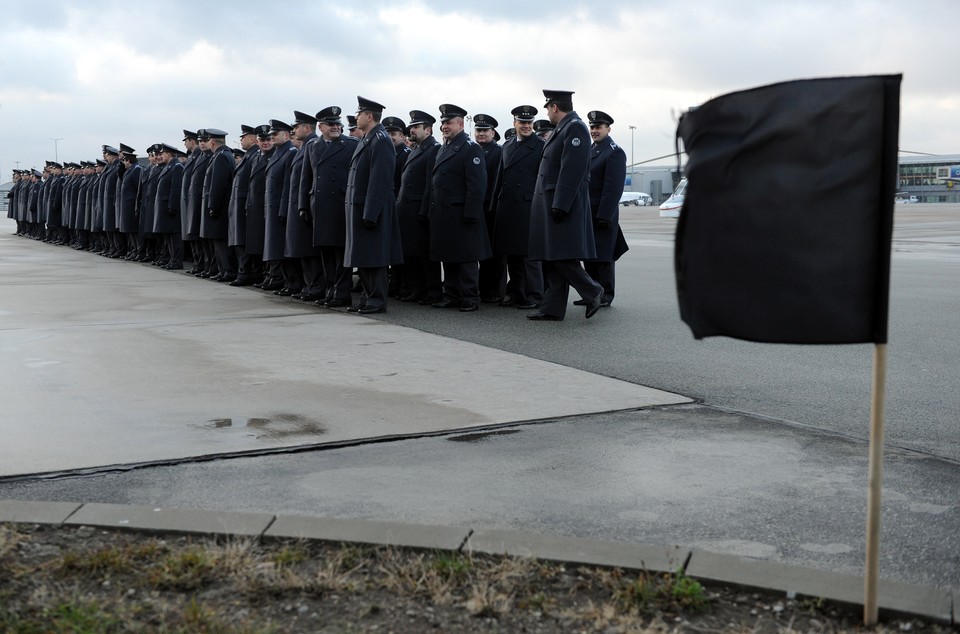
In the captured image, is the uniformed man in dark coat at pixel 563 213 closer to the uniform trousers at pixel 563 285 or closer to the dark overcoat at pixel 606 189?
the uniform trousers at pixel 563 285

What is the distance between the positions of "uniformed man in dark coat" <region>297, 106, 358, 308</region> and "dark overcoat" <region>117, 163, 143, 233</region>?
1112 centimetres

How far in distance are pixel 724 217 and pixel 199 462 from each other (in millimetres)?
2990

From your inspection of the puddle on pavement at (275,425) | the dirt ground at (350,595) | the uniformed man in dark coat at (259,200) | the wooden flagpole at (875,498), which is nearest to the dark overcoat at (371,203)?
the uniformed man in dark coat at (259,200)

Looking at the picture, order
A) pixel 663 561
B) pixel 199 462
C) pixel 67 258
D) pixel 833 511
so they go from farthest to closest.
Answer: pixel 67 258 → pixel 199 462 → pixel 833 511 → pixel 663 561

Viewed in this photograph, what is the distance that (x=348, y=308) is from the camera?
12562 mm

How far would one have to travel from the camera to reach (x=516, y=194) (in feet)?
41.6

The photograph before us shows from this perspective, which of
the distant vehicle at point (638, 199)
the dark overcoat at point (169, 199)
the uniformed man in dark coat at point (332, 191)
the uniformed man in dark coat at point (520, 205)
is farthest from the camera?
the distant vehicle at point (638, 199)

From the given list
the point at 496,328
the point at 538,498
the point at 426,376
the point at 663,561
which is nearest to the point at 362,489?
the point at 538,498

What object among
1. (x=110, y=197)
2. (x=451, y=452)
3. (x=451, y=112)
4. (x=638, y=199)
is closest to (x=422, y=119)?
(x=451, y=112)

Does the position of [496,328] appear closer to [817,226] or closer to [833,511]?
[833,511]

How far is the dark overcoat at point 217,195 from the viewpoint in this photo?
1664 cm

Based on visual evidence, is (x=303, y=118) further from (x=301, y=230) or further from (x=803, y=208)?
(x=803, y=208)

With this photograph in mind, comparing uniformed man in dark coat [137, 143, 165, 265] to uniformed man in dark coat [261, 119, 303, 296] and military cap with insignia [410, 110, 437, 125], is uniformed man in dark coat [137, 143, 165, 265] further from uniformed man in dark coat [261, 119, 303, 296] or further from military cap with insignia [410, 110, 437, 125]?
military cap with insignia [410, 110, 437, 125]

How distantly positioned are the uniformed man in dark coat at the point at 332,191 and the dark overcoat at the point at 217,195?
4.06m
